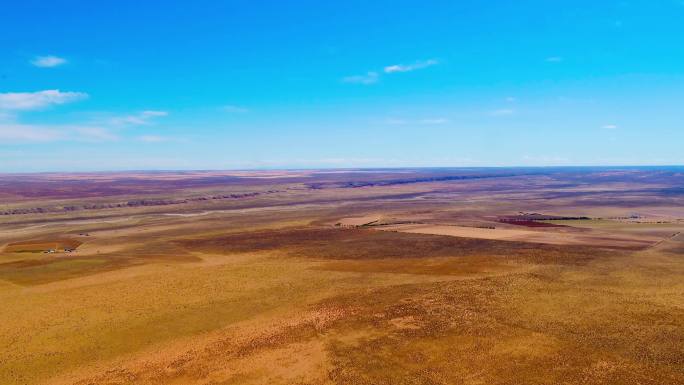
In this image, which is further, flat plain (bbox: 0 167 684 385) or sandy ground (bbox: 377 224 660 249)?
sandy ground (bbox: 377 224 660 249)

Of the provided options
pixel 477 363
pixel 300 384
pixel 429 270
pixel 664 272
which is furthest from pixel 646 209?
pixel 300 384

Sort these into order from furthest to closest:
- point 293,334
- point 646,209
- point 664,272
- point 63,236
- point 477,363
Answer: point 646,209, point 63,236, point 664,272, point 293,334, point 477,363

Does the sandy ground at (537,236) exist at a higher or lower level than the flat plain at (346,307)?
higher

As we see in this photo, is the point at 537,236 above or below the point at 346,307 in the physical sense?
above

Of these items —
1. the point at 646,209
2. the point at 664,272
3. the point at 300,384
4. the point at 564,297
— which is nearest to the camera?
the point at 300,384

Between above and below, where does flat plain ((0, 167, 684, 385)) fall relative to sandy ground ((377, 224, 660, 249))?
below

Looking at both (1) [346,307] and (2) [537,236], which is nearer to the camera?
(1) [346,307]

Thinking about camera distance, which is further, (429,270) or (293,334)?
(429,270)

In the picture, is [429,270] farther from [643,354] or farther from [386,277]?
[643,354]
